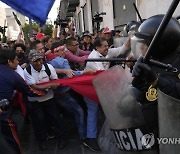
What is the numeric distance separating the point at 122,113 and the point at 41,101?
3.02 metres

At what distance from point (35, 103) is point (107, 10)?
11751 millimetres

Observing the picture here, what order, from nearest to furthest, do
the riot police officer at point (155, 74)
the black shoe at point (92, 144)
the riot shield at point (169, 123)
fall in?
1. the riot shield at point (169, 123)
2. the riot police officer at point (155, 74)
3. the black shoe at point (92, 144)

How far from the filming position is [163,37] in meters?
1.98

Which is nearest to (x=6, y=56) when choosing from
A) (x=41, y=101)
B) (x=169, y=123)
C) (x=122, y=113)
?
(x=41, y=101)

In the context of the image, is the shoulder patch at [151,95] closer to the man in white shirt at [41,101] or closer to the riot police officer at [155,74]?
the riot police officer at [155,74]

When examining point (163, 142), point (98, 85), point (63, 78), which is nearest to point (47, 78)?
point (63, 78)

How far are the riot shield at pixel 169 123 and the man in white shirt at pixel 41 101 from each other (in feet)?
10.4

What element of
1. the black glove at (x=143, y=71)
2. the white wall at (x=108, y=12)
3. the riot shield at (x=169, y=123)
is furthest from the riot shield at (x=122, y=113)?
the white wall at (x=108, y=12)

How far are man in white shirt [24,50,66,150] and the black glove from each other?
3.00 meters

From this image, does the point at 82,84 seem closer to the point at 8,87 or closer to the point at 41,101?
the point at 41,101

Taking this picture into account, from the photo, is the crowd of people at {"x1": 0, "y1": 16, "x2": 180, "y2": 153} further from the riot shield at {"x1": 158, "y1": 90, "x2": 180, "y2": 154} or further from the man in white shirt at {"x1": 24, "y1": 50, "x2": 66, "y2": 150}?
the riot shield at {"x1": 158, "y1": 90, "x2": 180, "y2": 154}

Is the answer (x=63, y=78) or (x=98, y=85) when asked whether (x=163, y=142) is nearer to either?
(x=98, y=85)

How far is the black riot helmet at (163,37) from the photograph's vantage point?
6.54 feet

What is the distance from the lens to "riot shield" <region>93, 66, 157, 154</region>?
72.7 inches
